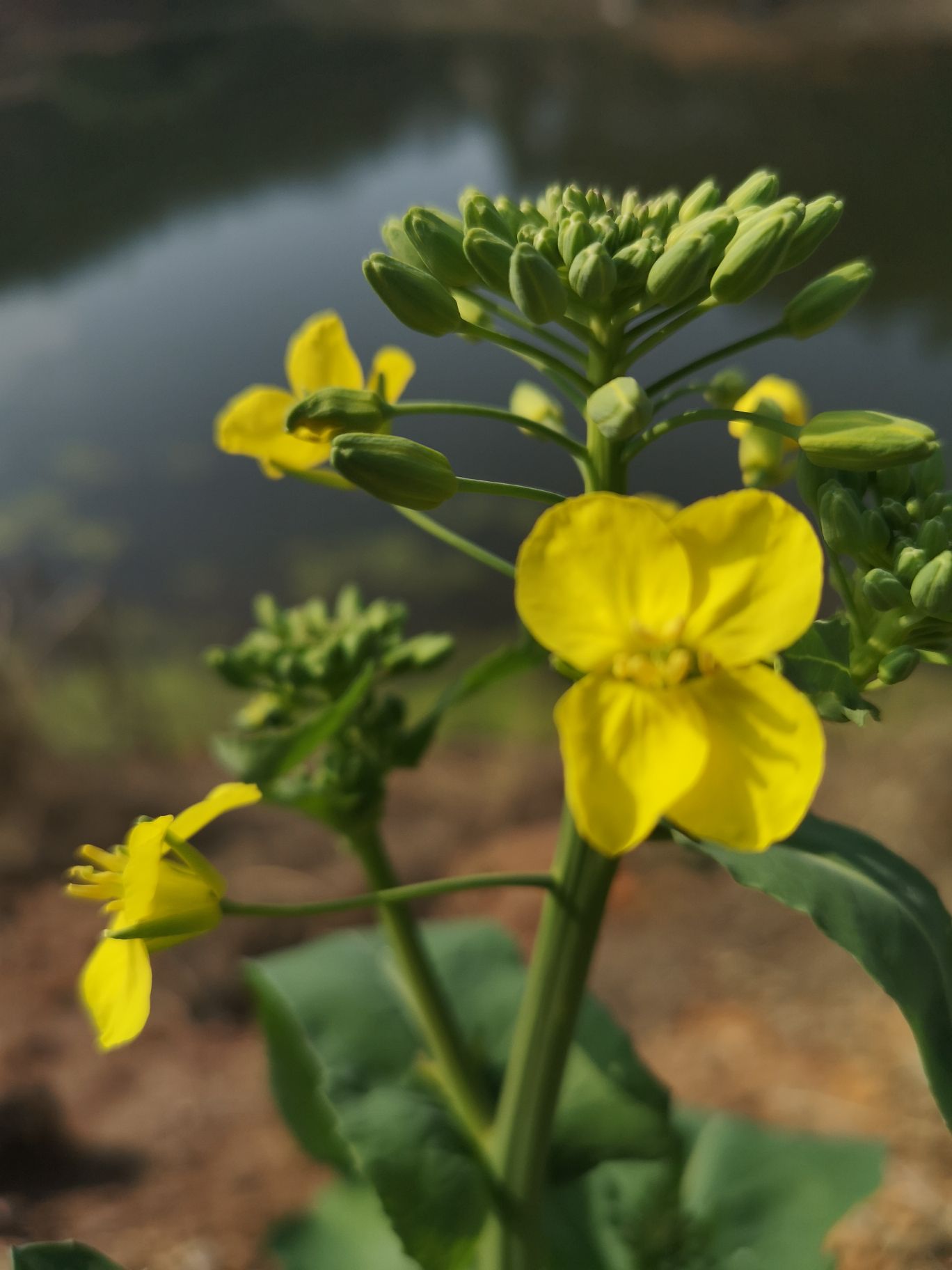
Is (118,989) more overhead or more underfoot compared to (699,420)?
more underfoot

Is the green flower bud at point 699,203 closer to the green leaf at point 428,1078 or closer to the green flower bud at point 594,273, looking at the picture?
the green flower bud at point 594,273

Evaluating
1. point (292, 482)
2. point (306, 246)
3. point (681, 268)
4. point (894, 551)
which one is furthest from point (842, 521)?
point (306, 246)

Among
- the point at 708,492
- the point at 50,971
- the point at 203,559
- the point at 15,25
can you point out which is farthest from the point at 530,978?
the point at 15,25

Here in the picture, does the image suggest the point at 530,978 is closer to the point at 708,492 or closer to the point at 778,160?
the point at 708,492

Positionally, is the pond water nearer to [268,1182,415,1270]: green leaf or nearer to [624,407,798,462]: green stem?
[268,1182,415,1270]: green leaf

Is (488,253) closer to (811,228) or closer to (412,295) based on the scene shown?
(412,295)

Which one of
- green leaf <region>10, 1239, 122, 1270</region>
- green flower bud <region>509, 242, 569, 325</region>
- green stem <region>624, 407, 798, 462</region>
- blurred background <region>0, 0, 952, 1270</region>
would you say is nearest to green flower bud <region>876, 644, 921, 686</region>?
green stem <region>624, 407, 798, 462</region>

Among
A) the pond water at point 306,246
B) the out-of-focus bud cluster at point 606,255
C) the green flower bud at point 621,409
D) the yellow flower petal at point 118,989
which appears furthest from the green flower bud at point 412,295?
the pond water at point 306,246

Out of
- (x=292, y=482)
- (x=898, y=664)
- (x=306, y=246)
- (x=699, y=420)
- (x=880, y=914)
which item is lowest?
(x=292, y=482)

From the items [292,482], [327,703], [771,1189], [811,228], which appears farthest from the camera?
[292,482]
